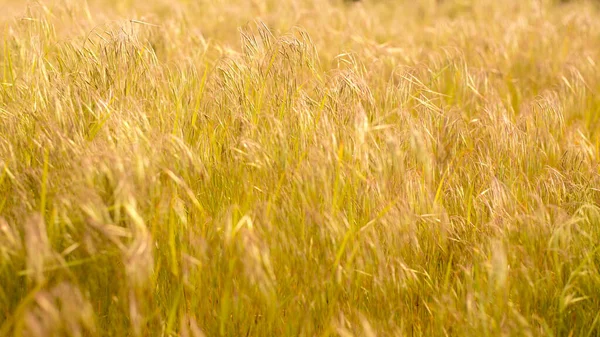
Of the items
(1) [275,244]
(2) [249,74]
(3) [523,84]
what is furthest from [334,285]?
(3) [523,84]

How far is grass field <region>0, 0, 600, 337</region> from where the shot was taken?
130 centimetres

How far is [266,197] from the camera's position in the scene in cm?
162

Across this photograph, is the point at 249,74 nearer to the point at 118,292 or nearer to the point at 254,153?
the point at 254,153

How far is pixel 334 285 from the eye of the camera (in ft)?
4.66

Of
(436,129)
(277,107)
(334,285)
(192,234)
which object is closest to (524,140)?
(436,129)

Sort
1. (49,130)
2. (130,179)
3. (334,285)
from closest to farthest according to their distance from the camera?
1. (130,179)
2. (334,285)
3. (49,130)

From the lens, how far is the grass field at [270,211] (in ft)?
4.28

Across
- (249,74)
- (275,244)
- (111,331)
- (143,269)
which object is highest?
(249,74)

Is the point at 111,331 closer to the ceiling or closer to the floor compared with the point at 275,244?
closer to the floor

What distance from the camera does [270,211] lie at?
4.99 ft

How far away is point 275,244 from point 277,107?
0.52m

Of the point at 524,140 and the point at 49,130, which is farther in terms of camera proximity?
the point at 524,140

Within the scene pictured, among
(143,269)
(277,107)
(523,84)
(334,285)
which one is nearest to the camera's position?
(143,269)

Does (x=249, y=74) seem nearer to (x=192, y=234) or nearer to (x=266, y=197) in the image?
(x=266, y=197)
